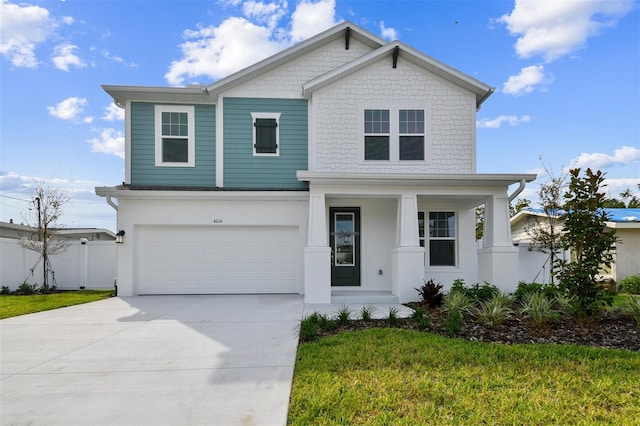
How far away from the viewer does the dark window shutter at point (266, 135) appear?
1164cm

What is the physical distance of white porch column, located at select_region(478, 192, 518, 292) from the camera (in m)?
9.98

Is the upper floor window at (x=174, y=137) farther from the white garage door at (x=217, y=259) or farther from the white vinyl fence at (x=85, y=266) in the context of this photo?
the white vinyl fence at (x=85, y=266)

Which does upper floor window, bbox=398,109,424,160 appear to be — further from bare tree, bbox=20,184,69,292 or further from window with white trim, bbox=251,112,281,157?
bare tree, bbox=20,184,69,292

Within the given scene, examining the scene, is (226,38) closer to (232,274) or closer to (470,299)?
(232,274)

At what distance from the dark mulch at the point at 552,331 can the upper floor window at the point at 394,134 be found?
5636 millimetres

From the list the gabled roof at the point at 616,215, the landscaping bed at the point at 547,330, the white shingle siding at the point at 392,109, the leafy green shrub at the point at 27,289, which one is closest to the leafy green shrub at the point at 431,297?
the landscaping bed at the point at 547,330

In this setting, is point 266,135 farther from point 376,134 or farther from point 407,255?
point 407,255

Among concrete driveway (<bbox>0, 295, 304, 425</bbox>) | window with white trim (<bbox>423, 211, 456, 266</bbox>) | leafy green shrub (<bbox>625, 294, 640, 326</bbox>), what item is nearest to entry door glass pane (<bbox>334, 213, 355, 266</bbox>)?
window with white trim (<bbox>423, 211, 456, 266</bbox>)

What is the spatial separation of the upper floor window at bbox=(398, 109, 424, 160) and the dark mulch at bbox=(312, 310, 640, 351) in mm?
5672

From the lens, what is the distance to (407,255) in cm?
969

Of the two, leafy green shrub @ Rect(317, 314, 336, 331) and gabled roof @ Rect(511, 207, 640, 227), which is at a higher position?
gabled roof @ Rect(511, 207, 640, 227)

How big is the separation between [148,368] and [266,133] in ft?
27.0

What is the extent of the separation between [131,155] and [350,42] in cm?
771

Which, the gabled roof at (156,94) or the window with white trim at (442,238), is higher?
the gabled roof at (156,94)
